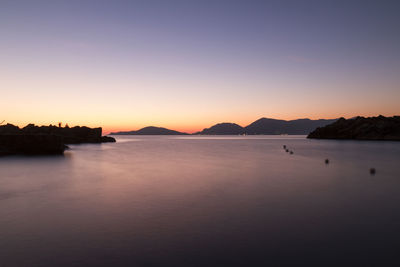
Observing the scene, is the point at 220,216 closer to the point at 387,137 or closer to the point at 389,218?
the point at 389,218

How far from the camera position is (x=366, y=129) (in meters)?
160

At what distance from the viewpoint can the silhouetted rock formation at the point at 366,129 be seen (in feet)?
491

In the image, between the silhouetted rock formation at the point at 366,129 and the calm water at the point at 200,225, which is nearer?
the calm water at the point at 200,225

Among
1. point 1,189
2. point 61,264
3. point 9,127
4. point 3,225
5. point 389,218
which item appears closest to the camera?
point 61,264

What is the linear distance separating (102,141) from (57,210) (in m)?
137

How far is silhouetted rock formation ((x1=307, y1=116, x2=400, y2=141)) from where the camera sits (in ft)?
491

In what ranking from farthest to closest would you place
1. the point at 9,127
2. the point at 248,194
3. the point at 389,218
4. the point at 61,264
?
the point at 9,127 → the point at 248,194 → the point at 389,218 → the point at 61,264

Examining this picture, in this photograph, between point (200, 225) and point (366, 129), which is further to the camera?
point (366, 129)

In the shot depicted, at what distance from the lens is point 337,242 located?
11.0 metres

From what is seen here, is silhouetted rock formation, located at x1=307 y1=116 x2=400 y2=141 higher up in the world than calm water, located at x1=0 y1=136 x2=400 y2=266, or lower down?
higher up

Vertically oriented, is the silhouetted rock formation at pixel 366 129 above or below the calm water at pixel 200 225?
above

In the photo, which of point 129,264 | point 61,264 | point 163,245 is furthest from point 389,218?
point 61,264

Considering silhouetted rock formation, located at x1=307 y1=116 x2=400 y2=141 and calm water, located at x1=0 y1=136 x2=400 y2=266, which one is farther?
silhouetted rock formation, located at x1=307 y1=116 x2=400 y2=141

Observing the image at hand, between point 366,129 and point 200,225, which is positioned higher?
point 366,129
